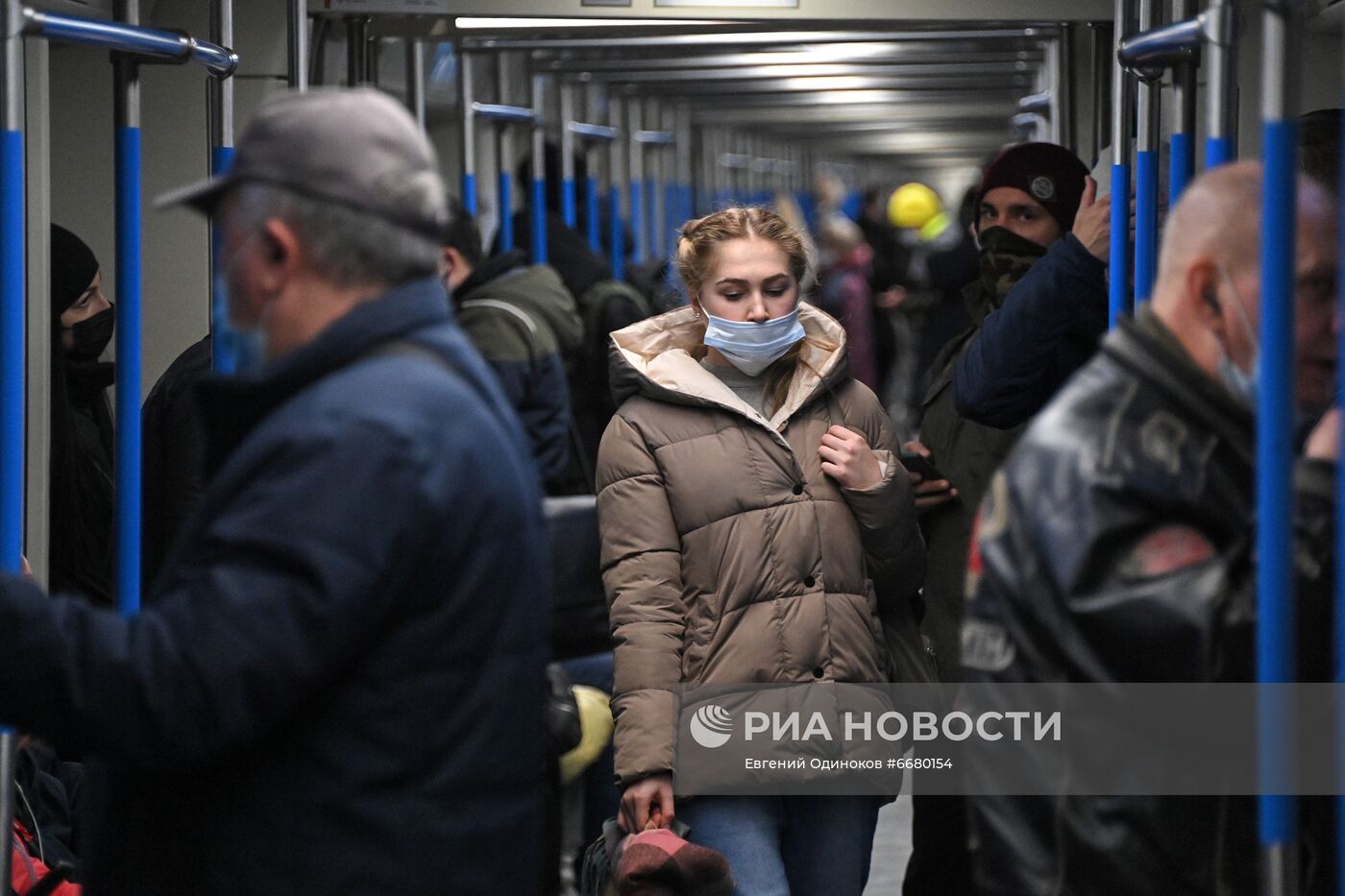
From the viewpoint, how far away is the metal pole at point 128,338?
3.32m

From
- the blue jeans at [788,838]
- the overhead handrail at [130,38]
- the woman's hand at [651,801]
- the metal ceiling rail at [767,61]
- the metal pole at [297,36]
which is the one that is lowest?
the blue jeans at [788,838]

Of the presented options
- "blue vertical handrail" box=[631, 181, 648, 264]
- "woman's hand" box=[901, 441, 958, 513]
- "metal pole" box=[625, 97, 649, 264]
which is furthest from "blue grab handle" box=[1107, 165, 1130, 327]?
"blue vertical handrail" box=[631, 181, 648, 264]

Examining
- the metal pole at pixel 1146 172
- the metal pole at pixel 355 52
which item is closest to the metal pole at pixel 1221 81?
the metal pole at pixel 1146 172

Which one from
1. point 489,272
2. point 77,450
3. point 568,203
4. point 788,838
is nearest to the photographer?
point 788,838

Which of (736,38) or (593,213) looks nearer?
(736,38)

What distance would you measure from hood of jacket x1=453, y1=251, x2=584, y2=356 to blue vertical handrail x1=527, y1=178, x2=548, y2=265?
5.24 ft

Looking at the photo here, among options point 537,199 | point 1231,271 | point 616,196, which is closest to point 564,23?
point 537,199

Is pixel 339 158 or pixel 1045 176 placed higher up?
pixel 1045 176

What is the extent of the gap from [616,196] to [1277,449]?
8941 millimetres

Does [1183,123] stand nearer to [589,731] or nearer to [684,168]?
[589,731]

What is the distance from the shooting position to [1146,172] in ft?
10.7

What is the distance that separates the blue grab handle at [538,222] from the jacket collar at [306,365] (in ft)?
19.5

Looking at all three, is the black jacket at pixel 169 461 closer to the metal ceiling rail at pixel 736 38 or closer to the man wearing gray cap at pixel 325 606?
the metal ceiling rail at pixel 736 38

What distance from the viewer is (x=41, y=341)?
488cm
